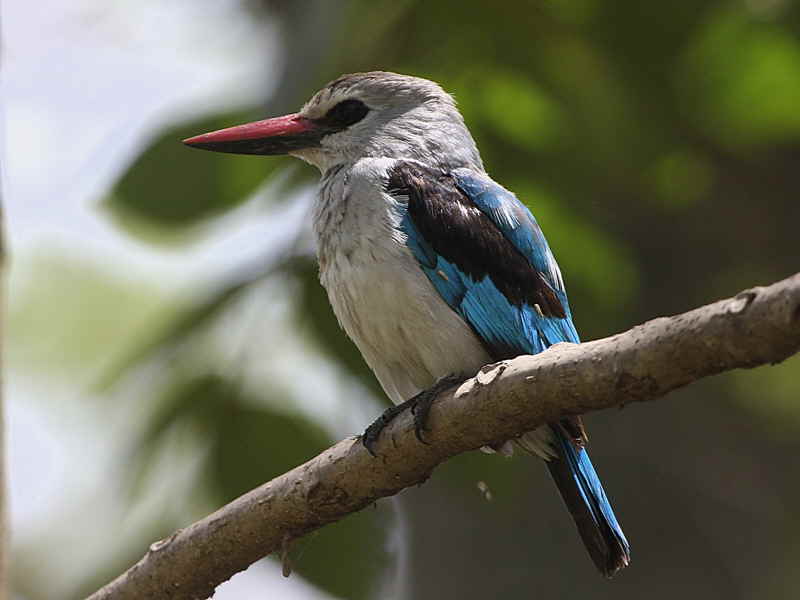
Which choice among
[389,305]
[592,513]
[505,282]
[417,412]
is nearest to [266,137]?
[389,305]

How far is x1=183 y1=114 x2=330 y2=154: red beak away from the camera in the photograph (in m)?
3.00

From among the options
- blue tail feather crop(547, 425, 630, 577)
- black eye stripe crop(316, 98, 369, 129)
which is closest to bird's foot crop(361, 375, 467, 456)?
blue tail feather crop(547, 425, 630, 577)

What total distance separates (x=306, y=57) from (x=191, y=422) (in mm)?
866

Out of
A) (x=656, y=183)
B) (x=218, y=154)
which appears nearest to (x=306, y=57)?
(x=218, y=154)

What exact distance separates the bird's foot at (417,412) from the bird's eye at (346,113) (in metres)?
1.00

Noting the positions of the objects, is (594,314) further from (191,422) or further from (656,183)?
(191,422)

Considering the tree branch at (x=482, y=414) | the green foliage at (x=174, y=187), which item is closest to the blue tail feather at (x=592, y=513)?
the tree branch at (x=482, y=414)

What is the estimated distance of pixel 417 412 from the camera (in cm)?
225

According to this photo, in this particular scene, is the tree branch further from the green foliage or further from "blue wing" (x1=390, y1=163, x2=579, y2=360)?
the green foliage

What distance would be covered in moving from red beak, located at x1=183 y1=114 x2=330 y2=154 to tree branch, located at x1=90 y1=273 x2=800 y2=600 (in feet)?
3.15

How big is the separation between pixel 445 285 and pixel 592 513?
1.95 feet

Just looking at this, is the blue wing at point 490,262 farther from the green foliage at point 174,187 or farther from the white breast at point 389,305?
the green foliage at point 174,187

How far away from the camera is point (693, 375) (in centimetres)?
172

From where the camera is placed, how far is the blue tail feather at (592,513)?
2.65 metres
